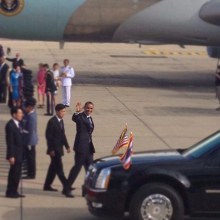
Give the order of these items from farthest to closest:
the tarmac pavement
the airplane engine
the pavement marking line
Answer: the pavement marking line < the airplane engine < the tarmac pavement

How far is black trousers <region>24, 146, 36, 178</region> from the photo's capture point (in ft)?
52.2

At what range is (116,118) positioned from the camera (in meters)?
24.3

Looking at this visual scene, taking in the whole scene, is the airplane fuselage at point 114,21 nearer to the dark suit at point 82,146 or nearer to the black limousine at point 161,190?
the dark suit at point 82,146

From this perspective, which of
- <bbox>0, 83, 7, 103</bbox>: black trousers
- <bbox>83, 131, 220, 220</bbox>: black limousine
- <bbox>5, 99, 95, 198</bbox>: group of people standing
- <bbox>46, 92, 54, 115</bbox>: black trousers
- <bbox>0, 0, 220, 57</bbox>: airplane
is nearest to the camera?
<bbox>83, 131, 220, 220</bbox>: black limousine

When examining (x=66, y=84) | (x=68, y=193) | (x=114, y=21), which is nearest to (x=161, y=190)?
(x=68, y=193)

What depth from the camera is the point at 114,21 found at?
3061 cm

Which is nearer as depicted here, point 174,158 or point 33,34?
point 174,158

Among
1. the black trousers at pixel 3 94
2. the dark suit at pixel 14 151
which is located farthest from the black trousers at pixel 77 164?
the black trousers at pixel 3 94

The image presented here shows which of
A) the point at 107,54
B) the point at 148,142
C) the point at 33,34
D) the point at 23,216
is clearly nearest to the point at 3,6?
the point at 33,34

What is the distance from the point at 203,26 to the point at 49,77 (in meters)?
7.59

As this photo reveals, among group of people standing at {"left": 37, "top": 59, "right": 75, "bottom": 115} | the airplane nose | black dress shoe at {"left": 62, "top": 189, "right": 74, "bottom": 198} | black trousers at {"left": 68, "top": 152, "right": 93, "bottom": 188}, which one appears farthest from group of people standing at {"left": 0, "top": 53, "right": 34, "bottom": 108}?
black dress shoe at {"left": 62, "top": 189, "right": 74, "bottom": 198}

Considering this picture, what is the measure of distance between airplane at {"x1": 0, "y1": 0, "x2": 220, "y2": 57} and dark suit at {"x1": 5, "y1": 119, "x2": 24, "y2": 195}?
15.9 meters

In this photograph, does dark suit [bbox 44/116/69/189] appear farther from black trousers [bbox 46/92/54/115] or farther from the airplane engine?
the airplane engine

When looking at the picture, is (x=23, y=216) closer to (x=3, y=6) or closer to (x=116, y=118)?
(x=116, y=118)
